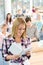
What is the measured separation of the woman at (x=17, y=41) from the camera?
166 centimetres

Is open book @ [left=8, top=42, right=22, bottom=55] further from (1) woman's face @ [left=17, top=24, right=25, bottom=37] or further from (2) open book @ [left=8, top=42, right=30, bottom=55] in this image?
(1) woman's face @ [left=17, top=24, right=25, bottom=37]

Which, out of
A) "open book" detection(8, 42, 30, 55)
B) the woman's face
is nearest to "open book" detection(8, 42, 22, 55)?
"open book" detection(8, 42, 30, 55)

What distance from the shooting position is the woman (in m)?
1.66

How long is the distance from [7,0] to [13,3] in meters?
0.31

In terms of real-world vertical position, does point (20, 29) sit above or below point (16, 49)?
above

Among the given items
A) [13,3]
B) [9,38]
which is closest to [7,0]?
[13,3]

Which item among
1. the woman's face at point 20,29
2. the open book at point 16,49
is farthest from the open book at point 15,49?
the woman's face at point 20,29

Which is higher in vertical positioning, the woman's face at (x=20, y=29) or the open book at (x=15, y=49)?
the woman's face at (x=20, y=29)

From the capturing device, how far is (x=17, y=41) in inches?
66.9

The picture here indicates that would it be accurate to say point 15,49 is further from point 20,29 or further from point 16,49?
point 20,29

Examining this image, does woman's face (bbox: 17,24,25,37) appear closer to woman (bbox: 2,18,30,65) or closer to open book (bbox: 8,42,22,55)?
woman (bbox: 2,18,30,65)

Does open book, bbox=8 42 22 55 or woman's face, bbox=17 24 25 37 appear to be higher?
woman's face, bbox=17 24 25 37

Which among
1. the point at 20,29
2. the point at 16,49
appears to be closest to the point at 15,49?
the point at 16,49

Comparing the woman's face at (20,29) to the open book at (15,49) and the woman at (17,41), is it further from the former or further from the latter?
the open book at (15,49)
